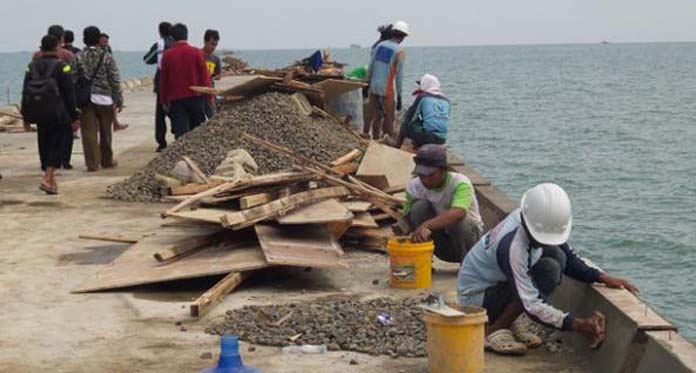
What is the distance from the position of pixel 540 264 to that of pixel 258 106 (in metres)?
8.46

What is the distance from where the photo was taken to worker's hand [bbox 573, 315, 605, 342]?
7496 mm

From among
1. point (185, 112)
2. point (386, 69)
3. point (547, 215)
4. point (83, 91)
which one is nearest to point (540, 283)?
point (547, 215)

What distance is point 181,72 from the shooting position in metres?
15.3

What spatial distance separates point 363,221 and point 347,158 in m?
2.53

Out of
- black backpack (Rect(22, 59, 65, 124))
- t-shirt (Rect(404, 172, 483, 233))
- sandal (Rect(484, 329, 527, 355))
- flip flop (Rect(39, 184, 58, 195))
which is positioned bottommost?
flip flop (Rect(39, 184, 58, 195))

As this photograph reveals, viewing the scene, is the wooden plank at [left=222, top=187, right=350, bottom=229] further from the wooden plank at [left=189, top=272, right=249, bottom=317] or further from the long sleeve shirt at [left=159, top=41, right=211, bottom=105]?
the long sleeve shirt at [left=159, top=41, right=211, bottom=105]

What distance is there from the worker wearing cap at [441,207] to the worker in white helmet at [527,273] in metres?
1.41

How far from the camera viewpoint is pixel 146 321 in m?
8.46

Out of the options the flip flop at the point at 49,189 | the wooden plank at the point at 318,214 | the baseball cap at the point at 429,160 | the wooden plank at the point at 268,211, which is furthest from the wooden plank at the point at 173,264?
the flip flop at the point at 49,189

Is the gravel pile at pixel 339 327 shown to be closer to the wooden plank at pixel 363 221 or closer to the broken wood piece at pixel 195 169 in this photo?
the wooden plank at pixel 363 221

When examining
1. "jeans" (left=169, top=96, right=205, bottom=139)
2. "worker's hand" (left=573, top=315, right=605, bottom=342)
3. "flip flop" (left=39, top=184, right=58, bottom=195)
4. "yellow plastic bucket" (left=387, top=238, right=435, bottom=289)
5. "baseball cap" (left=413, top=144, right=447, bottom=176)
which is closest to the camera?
"worker's hand" (left=573, top=315, right=605, bottom=342)

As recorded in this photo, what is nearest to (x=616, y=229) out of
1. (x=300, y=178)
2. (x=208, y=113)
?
(x=208, y=113)

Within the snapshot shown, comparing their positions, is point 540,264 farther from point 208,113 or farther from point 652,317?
point 208,113

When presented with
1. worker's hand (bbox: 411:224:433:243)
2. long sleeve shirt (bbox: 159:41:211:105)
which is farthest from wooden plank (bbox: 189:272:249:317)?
Result: long sleeve shirt (bbox: 159:41:211:105)
